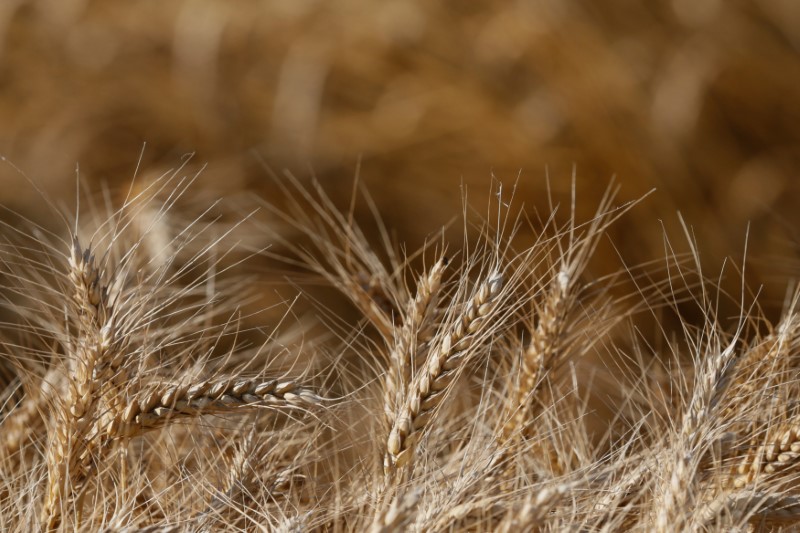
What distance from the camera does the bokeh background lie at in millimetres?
1692

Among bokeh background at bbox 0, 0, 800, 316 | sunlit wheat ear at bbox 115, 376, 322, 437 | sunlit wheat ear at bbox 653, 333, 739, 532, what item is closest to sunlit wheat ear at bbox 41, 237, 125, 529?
sunlit wheat ear at bbox 115, 376, 322, 437

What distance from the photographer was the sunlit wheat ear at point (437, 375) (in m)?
0.56

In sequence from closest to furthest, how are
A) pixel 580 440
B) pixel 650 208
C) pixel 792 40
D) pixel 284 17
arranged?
pixel 580 440
pixel 650 208
pixel 792 40
pixel 284 17

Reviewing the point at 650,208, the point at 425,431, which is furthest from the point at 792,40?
the point at 425,431

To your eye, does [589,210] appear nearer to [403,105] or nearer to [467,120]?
[467,120]

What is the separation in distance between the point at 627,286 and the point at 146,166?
3.39ft

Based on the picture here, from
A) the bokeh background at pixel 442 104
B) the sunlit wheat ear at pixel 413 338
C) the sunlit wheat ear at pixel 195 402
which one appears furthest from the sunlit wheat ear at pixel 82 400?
the bokeh background at pixel 442 104

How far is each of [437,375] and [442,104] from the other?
1297 millimetres

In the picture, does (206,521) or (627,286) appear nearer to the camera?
(206,521)

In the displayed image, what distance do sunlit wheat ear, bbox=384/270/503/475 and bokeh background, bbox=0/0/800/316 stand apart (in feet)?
3.67

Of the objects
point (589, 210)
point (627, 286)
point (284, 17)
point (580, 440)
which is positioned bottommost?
A: point (627, 286)

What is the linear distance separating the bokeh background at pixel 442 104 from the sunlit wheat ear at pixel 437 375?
1.12 m

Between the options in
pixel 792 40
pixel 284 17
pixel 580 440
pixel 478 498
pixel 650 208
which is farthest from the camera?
pixel 284 17

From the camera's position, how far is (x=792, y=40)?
1.81 m
